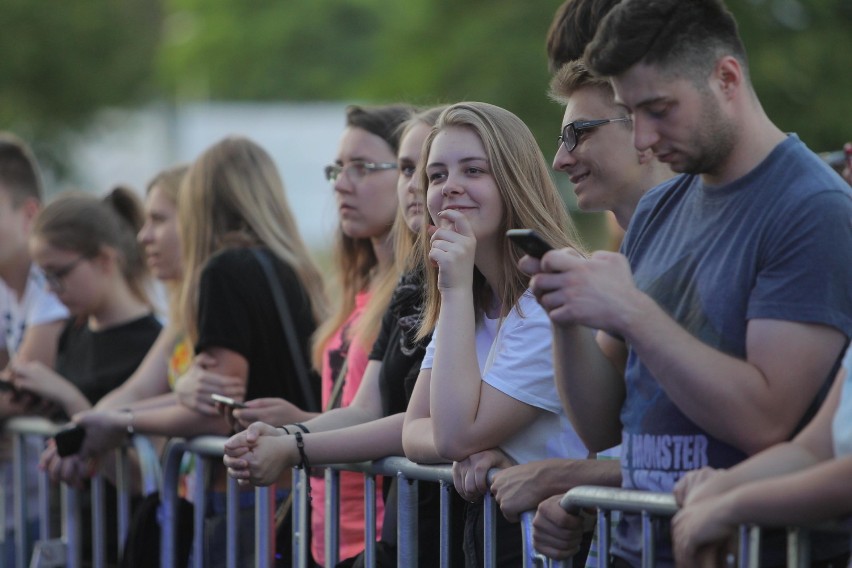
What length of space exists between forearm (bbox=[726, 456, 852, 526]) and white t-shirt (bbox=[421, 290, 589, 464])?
0.94m

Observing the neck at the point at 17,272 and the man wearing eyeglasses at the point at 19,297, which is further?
the neck at the point at 17,272

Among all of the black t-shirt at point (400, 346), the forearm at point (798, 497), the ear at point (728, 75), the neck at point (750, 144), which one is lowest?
the forearm at point (798, 497)

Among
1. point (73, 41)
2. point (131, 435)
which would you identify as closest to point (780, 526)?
point (131, 435)

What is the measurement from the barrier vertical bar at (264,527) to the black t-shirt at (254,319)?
73 centimetres

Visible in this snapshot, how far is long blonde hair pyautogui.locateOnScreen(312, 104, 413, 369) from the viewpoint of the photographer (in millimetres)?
4816

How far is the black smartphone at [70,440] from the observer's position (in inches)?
209

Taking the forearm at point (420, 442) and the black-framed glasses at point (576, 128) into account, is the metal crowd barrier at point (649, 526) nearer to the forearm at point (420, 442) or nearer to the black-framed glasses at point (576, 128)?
the forearm at point (420, 442)

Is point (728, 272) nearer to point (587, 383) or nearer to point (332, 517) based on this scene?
point (587, 383)

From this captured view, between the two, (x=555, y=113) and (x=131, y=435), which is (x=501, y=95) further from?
(x=131, y=435)

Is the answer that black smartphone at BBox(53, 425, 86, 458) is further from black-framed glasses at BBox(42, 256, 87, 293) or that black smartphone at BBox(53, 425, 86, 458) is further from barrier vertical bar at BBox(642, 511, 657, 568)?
barrier vertical bar at BBox(642, 511, 657, 568)

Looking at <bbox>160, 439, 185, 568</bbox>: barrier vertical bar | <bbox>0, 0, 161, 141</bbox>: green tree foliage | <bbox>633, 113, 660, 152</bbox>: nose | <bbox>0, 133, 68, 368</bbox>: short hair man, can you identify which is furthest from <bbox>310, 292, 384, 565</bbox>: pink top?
<bbox>0, 0, 161, 141</bbox>: green tree foliage

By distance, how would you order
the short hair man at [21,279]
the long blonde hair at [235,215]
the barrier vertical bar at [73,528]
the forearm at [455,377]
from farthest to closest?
the short hair man at [21,279]
the barrier vertical bar at [73,528]
the long blonde hair at [235,215]
the forearm at [455,377]

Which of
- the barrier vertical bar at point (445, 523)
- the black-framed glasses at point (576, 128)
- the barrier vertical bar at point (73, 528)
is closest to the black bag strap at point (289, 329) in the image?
the barrier vertical bar at point (73, 528)

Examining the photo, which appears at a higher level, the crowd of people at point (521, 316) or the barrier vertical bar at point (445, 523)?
the crowd of people at point (521, 316)
